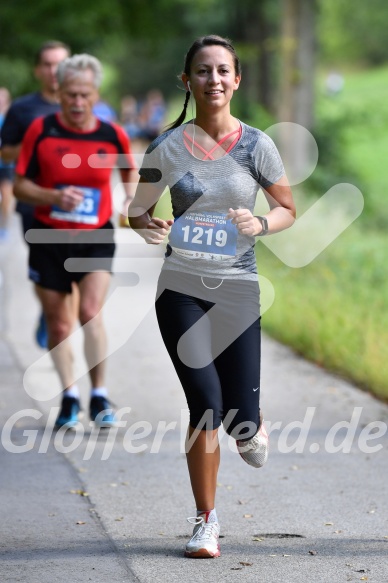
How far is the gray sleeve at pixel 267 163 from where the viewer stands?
475 centimetres

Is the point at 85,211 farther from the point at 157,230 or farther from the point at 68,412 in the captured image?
the point at 157,230

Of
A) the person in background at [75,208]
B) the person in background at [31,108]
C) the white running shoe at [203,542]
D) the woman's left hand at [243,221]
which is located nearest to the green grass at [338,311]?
the person in background at [75,208]

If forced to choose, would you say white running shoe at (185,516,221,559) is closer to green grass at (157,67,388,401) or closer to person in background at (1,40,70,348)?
green grass at (157,67,388,401)

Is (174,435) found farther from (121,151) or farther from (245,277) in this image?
(245,277)

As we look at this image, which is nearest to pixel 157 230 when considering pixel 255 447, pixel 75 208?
pixel 255 447

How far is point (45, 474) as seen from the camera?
6043 mm

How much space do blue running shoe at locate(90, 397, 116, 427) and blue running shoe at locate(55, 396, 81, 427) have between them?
0.31 feet

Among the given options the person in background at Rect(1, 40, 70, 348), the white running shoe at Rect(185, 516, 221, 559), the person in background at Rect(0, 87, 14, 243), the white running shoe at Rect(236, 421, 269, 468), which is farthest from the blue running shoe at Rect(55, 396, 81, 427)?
the person in background at Rect(0, 87, 14, 243)

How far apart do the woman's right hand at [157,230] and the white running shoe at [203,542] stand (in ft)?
3.64

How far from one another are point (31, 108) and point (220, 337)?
11.7 ft

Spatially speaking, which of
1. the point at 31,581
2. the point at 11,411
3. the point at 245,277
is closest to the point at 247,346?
the point at 245,277

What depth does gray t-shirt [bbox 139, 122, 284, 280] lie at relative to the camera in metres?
4.71

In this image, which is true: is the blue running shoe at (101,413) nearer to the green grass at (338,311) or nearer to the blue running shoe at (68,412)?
the blue running shoe at (68,412)

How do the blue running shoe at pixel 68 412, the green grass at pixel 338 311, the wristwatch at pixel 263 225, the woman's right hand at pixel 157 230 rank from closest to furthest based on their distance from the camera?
the wristwatch at pixel 263 225 < the woman's right hand at pixel 157 230 < the blue running shoe at pixel 68 412 < the green grass at pixel 338 311
